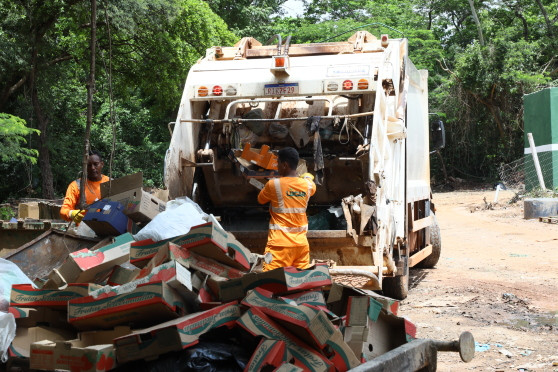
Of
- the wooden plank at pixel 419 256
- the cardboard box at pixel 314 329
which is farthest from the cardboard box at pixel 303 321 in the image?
the wooden plank at pixel 419 256

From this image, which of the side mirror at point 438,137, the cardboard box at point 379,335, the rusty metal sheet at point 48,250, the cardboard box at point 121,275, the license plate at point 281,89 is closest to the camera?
the cardboard box at point 379,335

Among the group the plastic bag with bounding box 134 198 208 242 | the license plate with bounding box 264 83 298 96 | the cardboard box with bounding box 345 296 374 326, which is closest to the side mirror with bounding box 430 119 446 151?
the license plate with bounding box 264 83 298 96

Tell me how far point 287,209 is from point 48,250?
1738mm

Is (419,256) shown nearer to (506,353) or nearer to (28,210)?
(506,353)

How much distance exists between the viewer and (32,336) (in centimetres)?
283

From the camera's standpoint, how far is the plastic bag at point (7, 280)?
314 cm

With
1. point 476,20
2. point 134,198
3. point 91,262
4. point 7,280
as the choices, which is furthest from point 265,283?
point 476,20

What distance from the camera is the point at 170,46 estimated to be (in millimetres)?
16797

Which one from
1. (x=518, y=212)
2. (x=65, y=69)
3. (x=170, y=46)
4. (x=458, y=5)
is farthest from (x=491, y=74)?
(x=65, y=69)

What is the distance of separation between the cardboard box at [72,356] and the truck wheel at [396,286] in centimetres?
433

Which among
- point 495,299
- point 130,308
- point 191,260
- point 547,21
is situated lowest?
point 495,299

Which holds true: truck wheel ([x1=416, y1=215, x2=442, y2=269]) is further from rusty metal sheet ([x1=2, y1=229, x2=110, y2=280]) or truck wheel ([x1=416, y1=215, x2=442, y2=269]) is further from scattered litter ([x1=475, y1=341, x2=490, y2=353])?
rusty metal sheet ([x1=2, y1=229, x2=110, y2=280])

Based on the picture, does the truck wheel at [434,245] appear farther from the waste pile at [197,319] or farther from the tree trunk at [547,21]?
the tree trunk at [547,21]

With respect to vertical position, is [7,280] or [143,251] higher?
[143,251]
